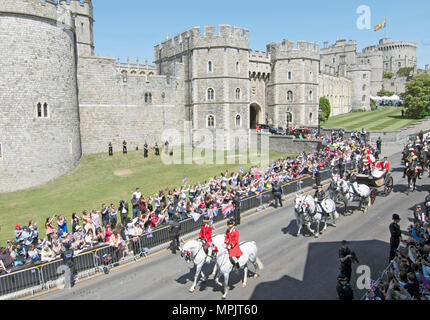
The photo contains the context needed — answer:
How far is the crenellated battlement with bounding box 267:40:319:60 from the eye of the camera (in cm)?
4550

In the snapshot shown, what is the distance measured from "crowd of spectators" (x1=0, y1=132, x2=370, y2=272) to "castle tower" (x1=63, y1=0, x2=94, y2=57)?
3827 cm

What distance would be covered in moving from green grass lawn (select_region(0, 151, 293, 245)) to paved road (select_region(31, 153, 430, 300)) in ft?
28.5

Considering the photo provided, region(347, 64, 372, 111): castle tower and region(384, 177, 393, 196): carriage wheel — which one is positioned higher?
region(347, 64, 372, 111): castle tower

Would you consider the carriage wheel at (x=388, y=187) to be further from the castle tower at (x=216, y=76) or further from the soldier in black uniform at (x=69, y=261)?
the castle tower at (x=216, y=76)

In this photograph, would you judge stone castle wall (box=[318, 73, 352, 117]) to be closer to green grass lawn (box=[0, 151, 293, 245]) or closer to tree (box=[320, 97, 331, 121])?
tree (box=[320, 97, 331, 121])

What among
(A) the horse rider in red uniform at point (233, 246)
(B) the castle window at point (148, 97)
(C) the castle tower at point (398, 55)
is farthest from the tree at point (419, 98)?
(C) the castle tower at point (398, 55)

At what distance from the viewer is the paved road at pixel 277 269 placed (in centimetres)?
1073

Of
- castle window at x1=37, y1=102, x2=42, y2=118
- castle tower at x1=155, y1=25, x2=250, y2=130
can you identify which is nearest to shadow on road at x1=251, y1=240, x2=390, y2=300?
castle window at x1=37, y1=102, x2=42, y2=118

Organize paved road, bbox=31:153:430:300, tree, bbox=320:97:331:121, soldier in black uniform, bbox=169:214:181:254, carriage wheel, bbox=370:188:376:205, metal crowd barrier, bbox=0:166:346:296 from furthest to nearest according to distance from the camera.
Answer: tree, bbox=320:97:331:121
carriage wheel, bbox=370:188:376:205
soldier in black uniform, bbox=169:214:181:254
metal crowd barrier, bbox=0:166:346:296
paved road, bbox=31:153:430:300

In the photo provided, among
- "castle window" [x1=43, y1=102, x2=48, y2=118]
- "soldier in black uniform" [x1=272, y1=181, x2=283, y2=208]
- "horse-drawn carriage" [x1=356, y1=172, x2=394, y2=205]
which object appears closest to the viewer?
"horse-drawn carriage" [x1=356, y1=172, x2=394, y2=205]

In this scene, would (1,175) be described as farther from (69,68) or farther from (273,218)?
(273,218)

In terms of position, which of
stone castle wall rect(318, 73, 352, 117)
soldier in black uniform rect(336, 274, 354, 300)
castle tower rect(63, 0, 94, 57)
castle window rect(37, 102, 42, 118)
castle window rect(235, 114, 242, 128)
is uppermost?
castle tower rect(63, 0, 94, 57)

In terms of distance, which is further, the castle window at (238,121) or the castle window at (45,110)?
the castle window at (238,121)

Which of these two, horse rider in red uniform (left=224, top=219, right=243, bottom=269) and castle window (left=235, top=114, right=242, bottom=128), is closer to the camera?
horse rider in red uniform (left=224, top=219, right=243, bottom=269)
